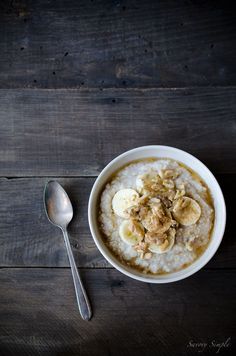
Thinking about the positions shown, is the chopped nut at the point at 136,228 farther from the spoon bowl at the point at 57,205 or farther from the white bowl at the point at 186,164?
the spoon bowl at the point at 57,205

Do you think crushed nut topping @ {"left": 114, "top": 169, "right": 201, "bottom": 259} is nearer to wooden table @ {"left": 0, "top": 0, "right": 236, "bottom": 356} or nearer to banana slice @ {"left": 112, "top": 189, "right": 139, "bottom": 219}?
banana slice @ {"left": 112, "top": 189, "right": 139, "bottom": 219}

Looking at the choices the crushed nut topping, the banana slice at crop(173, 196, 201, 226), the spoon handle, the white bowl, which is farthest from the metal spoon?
the banana slice at crop(173, 196, 201, 226)

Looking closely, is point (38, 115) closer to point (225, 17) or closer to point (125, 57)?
point (125, 57)

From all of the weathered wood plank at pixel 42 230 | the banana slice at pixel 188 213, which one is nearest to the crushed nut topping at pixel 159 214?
the banana slice at pixel 188 213

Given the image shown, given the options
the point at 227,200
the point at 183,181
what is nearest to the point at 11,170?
the point at 183,181

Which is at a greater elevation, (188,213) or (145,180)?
(145,180)

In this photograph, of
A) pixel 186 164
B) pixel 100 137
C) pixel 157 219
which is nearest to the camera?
pixel 157 219

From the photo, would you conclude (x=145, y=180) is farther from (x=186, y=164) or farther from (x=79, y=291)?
(x=79, y=291)

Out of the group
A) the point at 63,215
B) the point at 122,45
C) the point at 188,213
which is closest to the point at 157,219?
the point at 188,213

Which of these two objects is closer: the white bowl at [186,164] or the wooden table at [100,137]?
the white bowl at [186,164]
